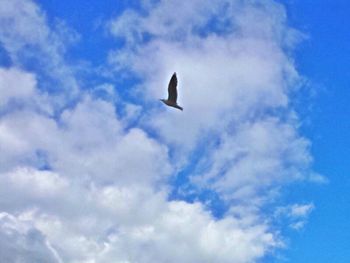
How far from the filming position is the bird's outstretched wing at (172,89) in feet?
286

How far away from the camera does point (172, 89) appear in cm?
8781

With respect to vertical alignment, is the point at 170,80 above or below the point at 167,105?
above

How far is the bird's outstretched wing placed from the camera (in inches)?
3435

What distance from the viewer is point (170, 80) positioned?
291 feet

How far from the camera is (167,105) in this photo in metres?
85.1

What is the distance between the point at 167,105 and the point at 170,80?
5.41 meters
